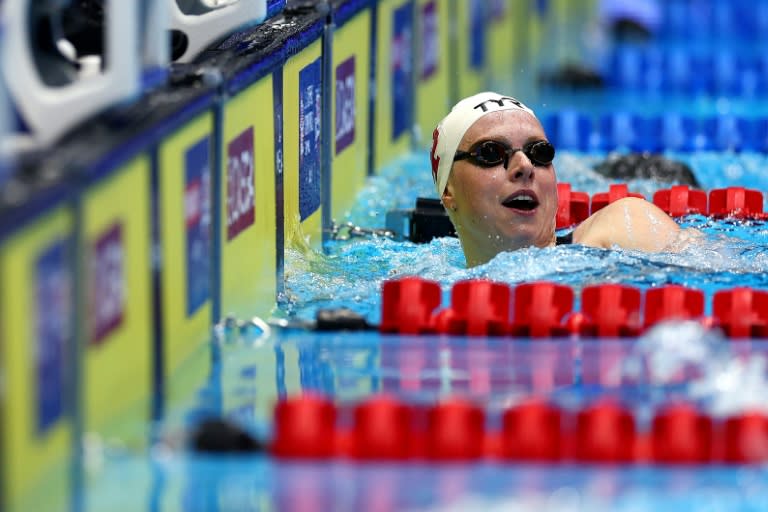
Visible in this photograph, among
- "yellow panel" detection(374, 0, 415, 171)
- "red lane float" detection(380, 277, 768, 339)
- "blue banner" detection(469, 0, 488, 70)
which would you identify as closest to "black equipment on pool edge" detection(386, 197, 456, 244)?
"yellow panel" detection(374, 0, 415, 171)

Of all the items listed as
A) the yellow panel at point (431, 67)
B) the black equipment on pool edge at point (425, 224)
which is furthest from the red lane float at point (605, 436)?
the yellow panel at point (431, 67)

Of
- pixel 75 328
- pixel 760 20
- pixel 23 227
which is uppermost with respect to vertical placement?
pixel 23 227

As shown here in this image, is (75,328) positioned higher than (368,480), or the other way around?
(75,328)

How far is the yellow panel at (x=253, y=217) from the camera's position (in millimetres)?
4211

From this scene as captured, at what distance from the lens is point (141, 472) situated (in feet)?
10.1

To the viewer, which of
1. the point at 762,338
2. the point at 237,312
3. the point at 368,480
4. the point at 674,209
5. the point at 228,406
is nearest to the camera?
the point at 368,480

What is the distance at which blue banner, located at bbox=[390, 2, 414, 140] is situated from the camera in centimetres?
693

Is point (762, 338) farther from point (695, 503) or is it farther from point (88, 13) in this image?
point (88, 13)

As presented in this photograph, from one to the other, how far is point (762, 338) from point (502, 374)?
726mm

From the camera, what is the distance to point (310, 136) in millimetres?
5441

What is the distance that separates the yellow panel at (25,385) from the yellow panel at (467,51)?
5318mm

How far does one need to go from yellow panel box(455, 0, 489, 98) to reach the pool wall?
1693 mm

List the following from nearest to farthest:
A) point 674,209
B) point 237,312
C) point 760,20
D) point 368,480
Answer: point 368,480 → point 237,312 → point 674,209 → point 760,20

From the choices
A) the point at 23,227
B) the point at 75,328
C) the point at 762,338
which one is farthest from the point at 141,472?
the point at 762,338
